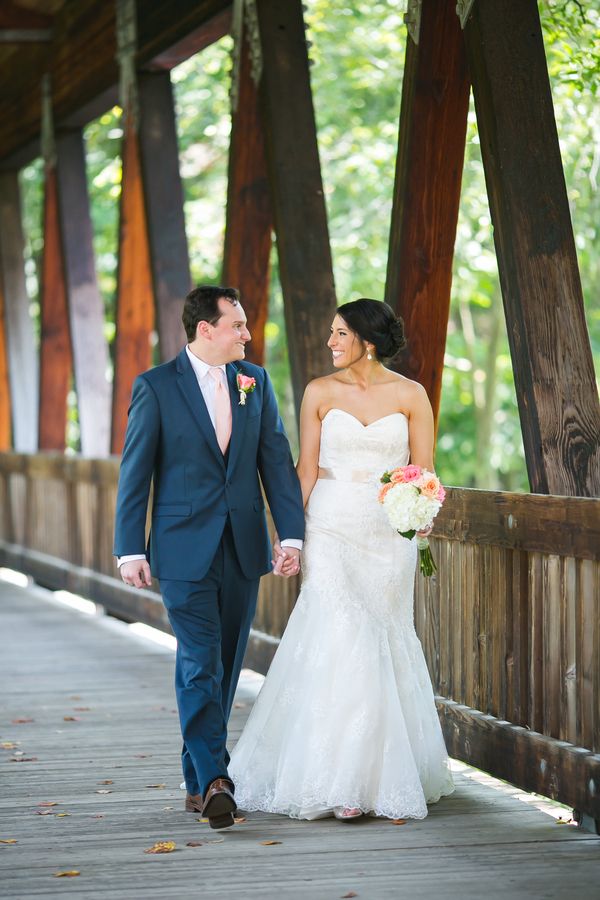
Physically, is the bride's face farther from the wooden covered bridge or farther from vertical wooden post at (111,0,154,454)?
vertical wooden post at (111,0,154,454)

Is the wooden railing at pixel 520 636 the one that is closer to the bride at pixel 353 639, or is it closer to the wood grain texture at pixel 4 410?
the bride at pixel 353 639

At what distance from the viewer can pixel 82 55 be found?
951cm

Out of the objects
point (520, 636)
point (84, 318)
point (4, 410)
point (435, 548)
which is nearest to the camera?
point (520, 636)

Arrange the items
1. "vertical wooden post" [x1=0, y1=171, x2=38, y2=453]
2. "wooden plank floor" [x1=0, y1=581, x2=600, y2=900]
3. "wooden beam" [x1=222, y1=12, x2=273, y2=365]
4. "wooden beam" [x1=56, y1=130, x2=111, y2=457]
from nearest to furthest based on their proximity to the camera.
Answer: "wooden plank floor" [x1=0, y1=581, x2=600, y2=900] → "wooden beam" [x1=222, y1=12, x2=273, y2=365] → "wooden beam" [x1=56, y1=130, x2=111, y2=457] → "vertical wooden post" [x1=0, y1=171, x2=38, y2=453]

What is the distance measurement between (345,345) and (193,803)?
1505mm

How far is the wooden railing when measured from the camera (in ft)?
13.0

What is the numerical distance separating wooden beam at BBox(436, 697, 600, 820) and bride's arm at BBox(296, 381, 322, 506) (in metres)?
0.97

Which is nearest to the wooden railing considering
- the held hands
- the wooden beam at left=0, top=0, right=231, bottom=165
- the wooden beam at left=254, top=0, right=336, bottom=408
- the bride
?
the bride

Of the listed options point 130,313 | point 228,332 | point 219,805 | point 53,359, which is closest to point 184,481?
point 228,332

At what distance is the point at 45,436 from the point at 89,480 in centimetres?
191

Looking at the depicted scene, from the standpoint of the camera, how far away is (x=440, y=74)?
16.3 feet

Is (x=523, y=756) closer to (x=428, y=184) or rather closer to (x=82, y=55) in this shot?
(x=428, y=184)

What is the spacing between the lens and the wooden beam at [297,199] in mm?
6031

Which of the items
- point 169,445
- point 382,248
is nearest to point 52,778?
point 169,445
